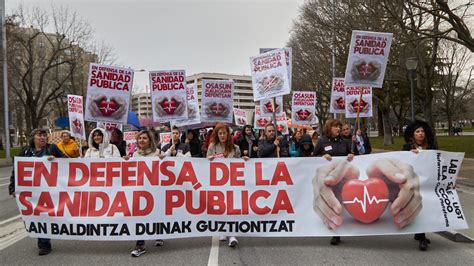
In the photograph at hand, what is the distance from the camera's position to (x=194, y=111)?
495 inches

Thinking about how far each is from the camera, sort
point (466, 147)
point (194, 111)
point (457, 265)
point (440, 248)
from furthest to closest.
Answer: point (466, 147) → point (194, 111) → point (440, 248) → point (457, 265)

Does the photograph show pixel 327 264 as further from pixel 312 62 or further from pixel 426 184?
pixel 312 62

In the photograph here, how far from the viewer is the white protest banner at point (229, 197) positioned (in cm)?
566

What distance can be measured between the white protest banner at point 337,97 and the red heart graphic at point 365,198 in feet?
26.5

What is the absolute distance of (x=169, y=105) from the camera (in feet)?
27.9

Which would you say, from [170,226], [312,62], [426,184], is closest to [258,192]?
[170,226]

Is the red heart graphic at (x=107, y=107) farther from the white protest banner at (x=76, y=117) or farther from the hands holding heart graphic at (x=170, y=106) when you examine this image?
the white protest banner at (x=76, y=117)

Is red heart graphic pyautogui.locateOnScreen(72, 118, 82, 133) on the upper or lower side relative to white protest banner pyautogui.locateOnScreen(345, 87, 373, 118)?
lower

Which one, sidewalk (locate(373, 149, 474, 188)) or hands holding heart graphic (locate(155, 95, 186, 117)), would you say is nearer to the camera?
hands holding heart graphic (locate(155, 95, 186, 117))

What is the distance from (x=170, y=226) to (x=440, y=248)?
3554mm

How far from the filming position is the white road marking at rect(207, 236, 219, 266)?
5.06 m

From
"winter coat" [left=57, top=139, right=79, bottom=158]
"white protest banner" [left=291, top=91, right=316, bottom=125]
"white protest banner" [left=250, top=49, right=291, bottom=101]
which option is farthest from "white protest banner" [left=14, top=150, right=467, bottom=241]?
"white protest banner" [left=291, top=91, right=316, bottom=125]

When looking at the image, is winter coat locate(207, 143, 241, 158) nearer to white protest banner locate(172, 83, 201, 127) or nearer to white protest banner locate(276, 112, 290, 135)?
white protest banner locate(172, 83, 201, 127)

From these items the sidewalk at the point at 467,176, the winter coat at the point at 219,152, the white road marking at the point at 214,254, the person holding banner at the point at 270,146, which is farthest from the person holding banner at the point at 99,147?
the sidewalk at the point at 467,176
